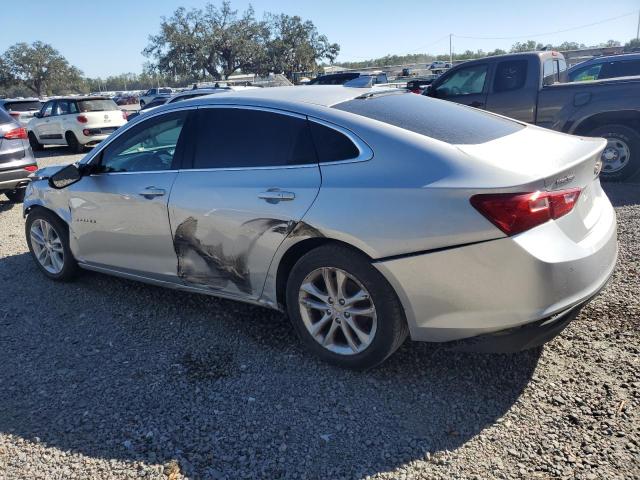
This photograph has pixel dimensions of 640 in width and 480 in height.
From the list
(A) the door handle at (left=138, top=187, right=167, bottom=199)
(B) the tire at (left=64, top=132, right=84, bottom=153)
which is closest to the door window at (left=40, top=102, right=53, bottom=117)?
(B) the tire at (left=64, top=132, right=84, bottom=153)

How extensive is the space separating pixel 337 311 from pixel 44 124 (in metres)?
14.9

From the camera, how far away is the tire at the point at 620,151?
695 cm

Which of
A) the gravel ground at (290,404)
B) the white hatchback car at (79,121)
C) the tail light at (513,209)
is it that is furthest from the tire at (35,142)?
the tail light at (513,209)

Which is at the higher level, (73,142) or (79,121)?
(79,121)

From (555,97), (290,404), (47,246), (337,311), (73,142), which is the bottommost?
(290,404)

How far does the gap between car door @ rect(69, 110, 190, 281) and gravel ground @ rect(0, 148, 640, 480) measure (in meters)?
0.51

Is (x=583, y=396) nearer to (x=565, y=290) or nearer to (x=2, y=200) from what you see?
(x=565, y=290)

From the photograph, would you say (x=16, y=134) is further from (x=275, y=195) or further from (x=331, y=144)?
(x=331, y=144)

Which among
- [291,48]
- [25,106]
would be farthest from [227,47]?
[25,106]

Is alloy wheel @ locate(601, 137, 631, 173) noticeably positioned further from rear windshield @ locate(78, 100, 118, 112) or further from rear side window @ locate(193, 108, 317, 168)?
rear windshield @ locate(78, 100, 118, 112)

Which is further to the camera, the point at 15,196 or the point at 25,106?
the point at 25,106

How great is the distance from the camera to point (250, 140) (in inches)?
131

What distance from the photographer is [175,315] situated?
3949 mm

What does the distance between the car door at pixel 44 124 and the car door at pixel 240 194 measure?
44.1 ft
